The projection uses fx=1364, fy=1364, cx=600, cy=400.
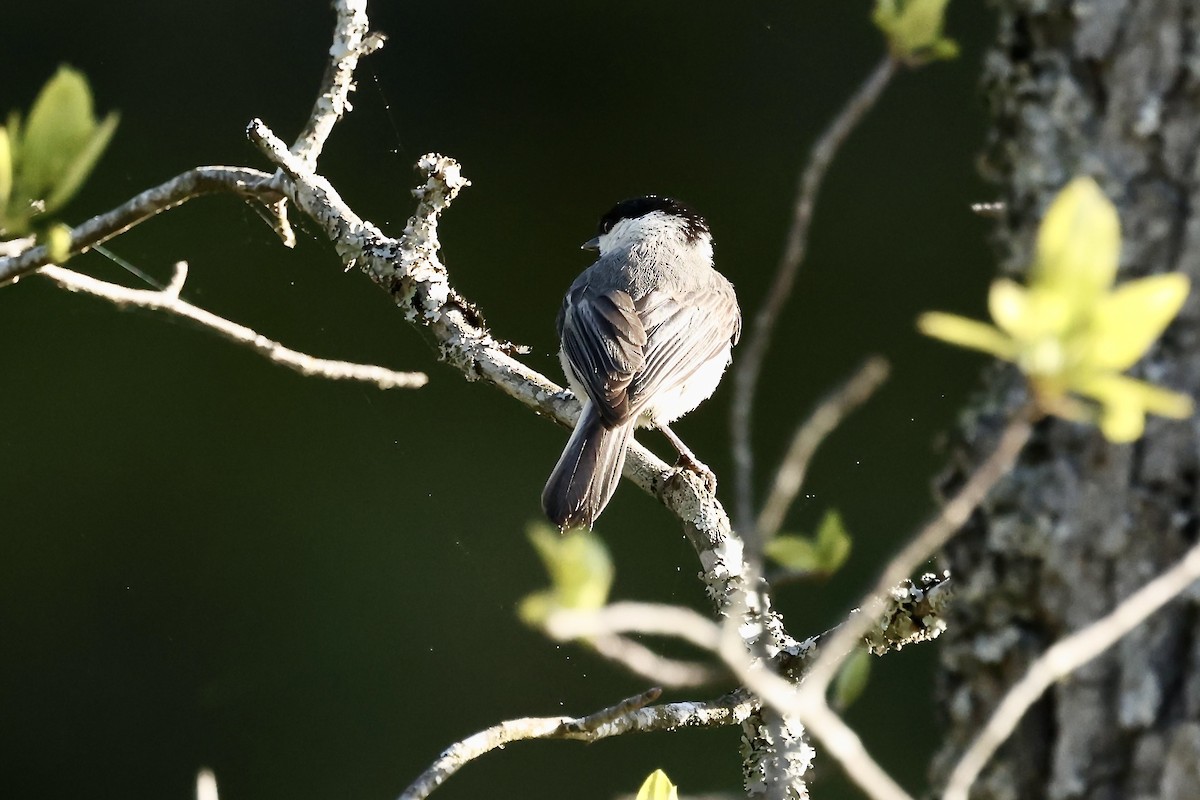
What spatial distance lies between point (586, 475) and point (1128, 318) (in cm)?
170

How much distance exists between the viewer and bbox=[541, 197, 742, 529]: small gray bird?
2.27 m

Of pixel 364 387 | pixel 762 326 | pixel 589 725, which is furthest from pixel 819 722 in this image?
pixel 364 387

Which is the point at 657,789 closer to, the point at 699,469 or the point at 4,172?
the point at 4,172

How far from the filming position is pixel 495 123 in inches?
171

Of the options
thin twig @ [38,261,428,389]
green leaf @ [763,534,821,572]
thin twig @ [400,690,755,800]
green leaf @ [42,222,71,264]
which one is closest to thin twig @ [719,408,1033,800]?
green leaf @ [763,534,821,572]

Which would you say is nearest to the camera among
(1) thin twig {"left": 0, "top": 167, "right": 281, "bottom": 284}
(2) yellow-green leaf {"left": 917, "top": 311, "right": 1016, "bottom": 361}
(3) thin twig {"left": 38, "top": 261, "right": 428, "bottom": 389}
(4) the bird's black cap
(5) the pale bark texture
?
(2) yellow-green leaf {"left": 917, "top": 311, "right": 1016, "bottom": 361}

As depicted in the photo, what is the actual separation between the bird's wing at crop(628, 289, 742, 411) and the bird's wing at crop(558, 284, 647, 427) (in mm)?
26

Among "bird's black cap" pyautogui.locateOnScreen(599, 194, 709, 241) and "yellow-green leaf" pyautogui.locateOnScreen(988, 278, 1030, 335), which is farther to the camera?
"bird's black cap" pyautogui.locateOnScreen(599, 194, 709, 241)

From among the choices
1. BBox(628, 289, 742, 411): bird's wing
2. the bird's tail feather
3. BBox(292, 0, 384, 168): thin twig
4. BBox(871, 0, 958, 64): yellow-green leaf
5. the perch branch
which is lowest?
BBox(871, 0, 958, 64): yellow-green leaf

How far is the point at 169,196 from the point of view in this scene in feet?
6.86

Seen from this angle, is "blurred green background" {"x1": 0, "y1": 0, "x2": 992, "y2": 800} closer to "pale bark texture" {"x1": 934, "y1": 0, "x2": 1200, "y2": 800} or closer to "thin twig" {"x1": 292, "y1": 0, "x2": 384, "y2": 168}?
"thin twig" {"x1": 292, "y1": 0, "x2": 384, "y2": 168}

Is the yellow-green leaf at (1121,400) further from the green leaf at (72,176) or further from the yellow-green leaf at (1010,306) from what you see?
the green leaf at (72,176)

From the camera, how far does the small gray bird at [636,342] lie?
227 centimetres

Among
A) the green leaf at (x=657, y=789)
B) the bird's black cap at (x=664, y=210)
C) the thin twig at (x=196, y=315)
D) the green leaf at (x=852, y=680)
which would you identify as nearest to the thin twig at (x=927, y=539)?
the green leaf at (x=852, y=680)
